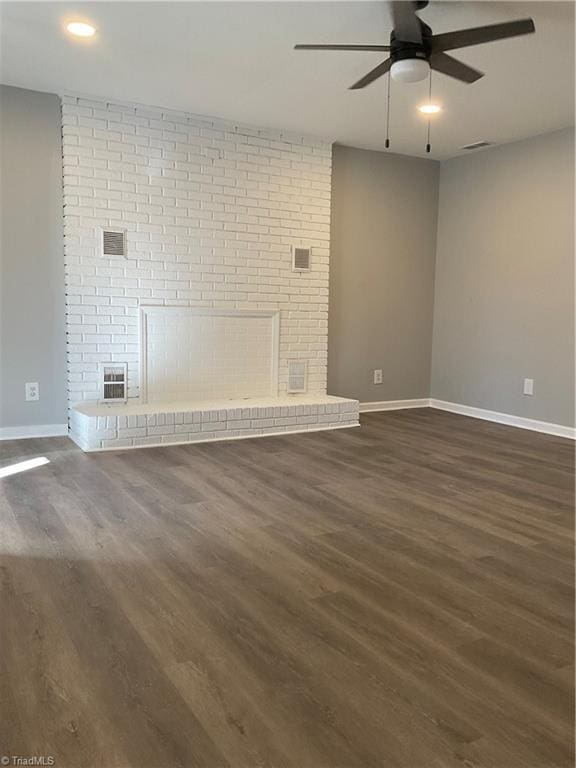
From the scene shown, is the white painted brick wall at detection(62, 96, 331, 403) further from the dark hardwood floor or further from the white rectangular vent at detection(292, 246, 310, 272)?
the dark hardwood floor

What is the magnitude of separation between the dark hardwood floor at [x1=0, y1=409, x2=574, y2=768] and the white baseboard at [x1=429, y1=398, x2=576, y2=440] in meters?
1.43

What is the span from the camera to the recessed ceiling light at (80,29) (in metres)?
3.04

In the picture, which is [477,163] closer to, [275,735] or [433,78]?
[433,78]

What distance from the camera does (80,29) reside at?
310 centimetres

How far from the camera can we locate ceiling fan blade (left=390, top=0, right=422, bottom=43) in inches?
100

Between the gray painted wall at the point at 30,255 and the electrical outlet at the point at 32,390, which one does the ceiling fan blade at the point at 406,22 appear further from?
the electrical outlet at the point at 32,390

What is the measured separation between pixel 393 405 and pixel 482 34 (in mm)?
3745

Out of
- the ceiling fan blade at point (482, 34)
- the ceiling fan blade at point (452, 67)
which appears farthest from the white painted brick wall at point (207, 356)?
the ceiling fan blade at point (482, 34)

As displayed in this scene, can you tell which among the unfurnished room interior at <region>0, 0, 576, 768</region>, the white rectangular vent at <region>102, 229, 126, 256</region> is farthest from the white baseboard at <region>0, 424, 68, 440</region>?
the white rectangular vent at <region>102, 229, 126, 256</region>

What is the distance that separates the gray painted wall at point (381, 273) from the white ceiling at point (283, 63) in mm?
633

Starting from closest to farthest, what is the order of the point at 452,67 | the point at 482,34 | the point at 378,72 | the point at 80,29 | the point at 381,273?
the point at 482,34 < the point at 452,67 < the point at 378,72 < the point at 80,29 < the point at 381,273

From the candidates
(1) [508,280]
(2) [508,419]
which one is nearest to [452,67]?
(1) [508,280]

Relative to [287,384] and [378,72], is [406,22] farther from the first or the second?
[287,384]

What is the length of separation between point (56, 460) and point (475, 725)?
9.73ft
